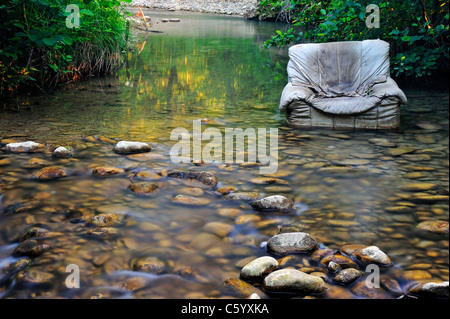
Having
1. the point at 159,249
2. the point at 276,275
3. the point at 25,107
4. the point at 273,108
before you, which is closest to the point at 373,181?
the point at 276,275

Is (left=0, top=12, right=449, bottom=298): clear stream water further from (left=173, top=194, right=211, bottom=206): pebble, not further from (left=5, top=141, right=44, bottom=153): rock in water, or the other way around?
(left=5, top=141, right=44, bottom=153): rock in water

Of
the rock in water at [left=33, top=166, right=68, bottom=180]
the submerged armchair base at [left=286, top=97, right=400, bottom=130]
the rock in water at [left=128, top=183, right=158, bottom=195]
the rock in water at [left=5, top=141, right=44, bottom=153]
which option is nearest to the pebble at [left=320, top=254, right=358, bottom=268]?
the rock in water at [left=128, top=183, right=158, bottom=195]

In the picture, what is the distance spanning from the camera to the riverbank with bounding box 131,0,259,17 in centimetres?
3706

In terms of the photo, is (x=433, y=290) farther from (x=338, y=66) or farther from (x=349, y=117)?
(x=338, y=66)

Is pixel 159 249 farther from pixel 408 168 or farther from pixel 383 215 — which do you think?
pixel 408 168

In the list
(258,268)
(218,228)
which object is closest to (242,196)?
(218,228)

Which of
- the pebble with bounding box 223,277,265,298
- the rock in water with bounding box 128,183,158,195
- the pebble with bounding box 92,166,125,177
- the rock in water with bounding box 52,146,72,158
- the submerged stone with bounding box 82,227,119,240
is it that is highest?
the rock in water with bounding box 52,146,72,158

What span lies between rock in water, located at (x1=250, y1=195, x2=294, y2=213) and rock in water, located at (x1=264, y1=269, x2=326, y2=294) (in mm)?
852

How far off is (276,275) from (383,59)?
15.1 feet

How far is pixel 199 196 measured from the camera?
3.01 m

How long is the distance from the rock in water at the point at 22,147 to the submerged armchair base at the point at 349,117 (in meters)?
2.99

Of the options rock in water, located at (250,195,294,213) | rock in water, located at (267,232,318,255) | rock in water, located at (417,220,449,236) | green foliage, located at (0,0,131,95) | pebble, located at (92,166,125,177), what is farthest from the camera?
green foliage, located at (0,0,131,95)

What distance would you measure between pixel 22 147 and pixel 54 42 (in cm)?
123

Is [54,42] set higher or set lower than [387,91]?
higher
